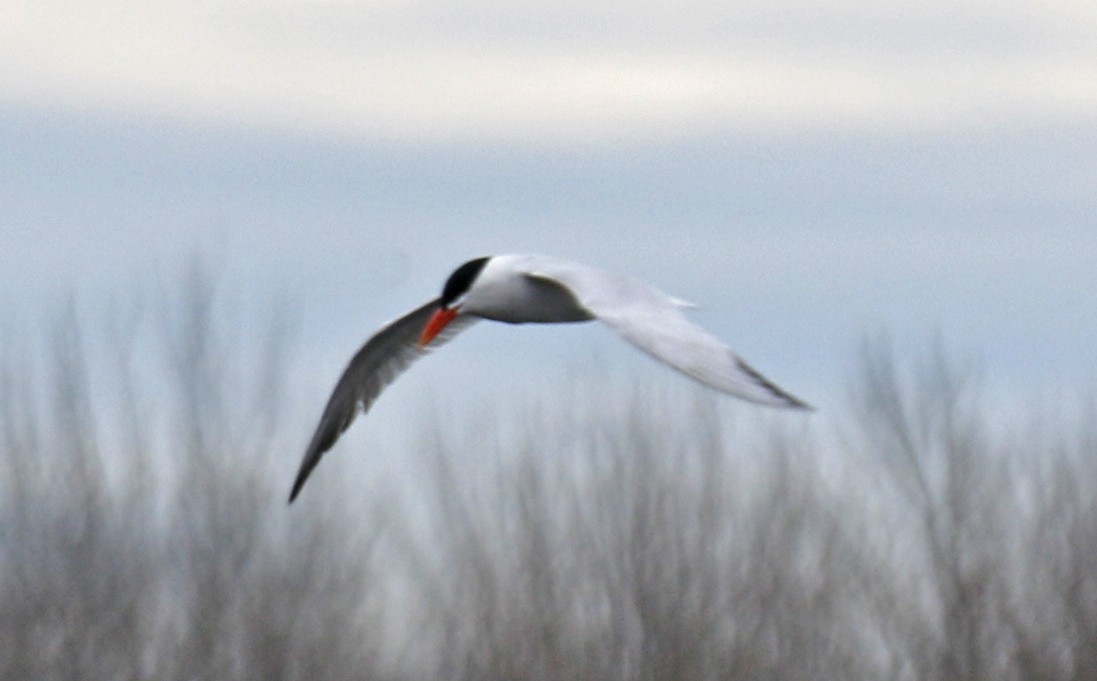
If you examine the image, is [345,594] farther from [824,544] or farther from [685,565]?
[824,544]

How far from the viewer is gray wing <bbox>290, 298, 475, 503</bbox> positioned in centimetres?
1045

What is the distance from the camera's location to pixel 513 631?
70.6ft

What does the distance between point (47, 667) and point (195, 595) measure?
5.57ft

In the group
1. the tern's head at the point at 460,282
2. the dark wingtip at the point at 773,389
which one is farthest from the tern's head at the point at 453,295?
the dark wingtip at the point at 773,389

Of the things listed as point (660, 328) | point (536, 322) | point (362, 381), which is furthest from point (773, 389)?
point (362, 381)

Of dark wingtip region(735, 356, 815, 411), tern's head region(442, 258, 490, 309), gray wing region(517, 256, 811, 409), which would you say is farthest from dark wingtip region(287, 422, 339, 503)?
dark wingtip region(735, 356, 815, 411)

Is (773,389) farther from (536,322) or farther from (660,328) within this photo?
(536,322)

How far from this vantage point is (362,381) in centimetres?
1057

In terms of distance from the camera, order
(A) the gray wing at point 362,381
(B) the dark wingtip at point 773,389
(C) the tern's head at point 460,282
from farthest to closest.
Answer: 1. (A) the gray wing at point 362,381
2. (C) the tern's head at point 460,282
3. (B) the dark wingtip at point 773,389

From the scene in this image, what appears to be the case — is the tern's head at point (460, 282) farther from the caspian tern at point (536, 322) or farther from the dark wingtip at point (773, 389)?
the dark wingtip at point (773, 389)

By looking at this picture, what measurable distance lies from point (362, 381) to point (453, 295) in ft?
4.48

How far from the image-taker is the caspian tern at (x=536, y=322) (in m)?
7.00

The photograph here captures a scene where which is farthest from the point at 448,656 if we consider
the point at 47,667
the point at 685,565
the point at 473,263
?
the point at 473,263

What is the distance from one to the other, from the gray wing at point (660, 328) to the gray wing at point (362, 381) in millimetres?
1778
